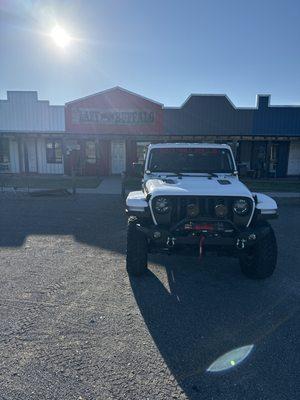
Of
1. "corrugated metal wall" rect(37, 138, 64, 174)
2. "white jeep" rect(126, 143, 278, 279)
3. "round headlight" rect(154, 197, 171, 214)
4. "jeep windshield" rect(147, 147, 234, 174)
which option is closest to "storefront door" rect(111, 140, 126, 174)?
"corrugated metal wall" rect(37, 138, 64, 174)

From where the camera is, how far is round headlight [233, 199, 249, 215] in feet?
14.3

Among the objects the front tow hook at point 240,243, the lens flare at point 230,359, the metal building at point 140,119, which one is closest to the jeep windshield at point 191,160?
the front tow hook at point 240,243

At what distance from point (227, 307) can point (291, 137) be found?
18394mm

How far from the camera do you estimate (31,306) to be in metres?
3.92

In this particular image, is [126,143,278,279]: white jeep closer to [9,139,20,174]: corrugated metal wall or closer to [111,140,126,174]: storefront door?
[111,140,126,174]: storefront door

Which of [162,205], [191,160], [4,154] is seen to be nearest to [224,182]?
[191,160]

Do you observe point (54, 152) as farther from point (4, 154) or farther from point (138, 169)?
point (138, 169)

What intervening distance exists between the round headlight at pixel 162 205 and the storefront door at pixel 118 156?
16.5 meters

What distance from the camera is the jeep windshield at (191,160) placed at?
595 centimetres

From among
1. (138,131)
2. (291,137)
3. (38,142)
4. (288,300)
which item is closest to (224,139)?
(291,137)

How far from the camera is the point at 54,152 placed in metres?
20.9

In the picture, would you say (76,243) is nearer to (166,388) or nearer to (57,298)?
(57,298)

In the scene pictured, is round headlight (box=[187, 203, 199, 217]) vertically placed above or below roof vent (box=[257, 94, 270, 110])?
below

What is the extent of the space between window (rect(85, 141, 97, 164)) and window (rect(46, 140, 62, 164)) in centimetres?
192
